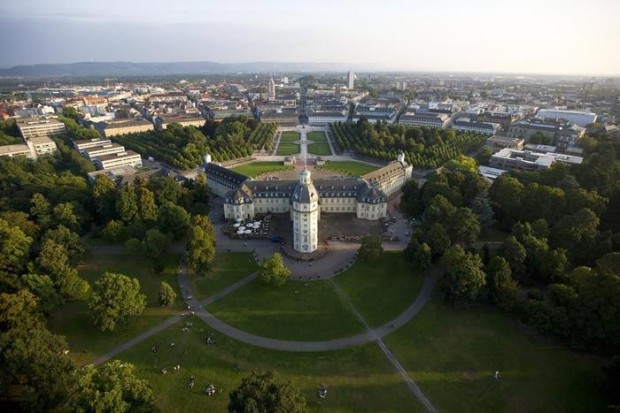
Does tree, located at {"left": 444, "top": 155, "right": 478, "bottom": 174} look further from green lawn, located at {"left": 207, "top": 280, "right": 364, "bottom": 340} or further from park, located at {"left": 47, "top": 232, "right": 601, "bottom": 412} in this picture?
green lawn, located at {"left": 207, "top": 280, "right": 364, "bottom": 340}

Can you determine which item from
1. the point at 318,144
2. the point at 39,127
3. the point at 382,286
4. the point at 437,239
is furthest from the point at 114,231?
the point at 39,127

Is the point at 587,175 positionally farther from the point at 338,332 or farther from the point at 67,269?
the point at 67,269

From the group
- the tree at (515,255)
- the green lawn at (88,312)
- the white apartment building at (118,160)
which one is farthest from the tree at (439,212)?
the white apartment building at (118,160)

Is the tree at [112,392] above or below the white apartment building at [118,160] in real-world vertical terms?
below

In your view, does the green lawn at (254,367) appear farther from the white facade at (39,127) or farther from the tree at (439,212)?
the white facade at (39,127)

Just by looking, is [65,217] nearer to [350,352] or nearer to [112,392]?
[112,392]
